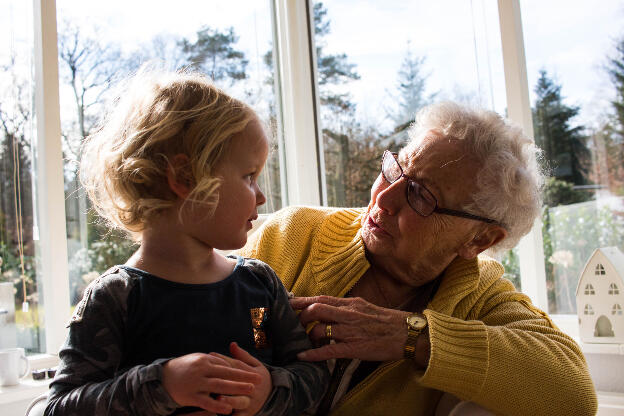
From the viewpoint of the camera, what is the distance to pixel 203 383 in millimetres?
927

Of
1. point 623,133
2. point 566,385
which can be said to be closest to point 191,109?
point 566,385

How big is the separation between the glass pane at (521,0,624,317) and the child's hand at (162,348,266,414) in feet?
6.18

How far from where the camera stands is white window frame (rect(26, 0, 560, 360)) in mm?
2178

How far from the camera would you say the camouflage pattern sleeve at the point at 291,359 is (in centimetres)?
115

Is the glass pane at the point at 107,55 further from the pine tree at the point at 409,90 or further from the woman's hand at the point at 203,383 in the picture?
the woman's hand at the point at 203,383

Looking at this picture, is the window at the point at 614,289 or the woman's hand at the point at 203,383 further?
the window at the point at 614,289

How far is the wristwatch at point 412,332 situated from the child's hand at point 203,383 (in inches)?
20.4

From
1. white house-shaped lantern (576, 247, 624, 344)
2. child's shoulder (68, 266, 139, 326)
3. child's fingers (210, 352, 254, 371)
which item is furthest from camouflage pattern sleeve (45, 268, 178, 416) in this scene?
white house-shaped lantern (576, 247, 624, 344)

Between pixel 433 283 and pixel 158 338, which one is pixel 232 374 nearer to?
pixel 158 338

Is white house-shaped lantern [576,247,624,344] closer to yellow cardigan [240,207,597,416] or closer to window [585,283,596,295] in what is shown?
window [585,283,596,295]

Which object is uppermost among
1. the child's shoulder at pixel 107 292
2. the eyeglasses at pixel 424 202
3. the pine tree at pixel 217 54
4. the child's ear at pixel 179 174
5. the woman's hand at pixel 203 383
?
the pine tree at pixel 217 54

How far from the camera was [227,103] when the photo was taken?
116 cm

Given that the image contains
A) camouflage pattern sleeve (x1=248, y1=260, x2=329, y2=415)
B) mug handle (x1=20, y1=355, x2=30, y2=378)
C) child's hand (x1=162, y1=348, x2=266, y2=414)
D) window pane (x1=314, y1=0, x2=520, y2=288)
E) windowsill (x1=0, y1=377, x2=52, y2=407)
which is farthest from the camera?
window pane (x1=314, y1=0, x2=520, y2=288)

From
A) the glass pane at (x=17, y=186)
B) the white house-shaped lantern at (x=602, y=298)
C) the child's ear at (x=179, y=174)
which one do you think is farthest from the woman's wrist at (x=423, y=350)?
the glass pane at (x=17, y=186)
